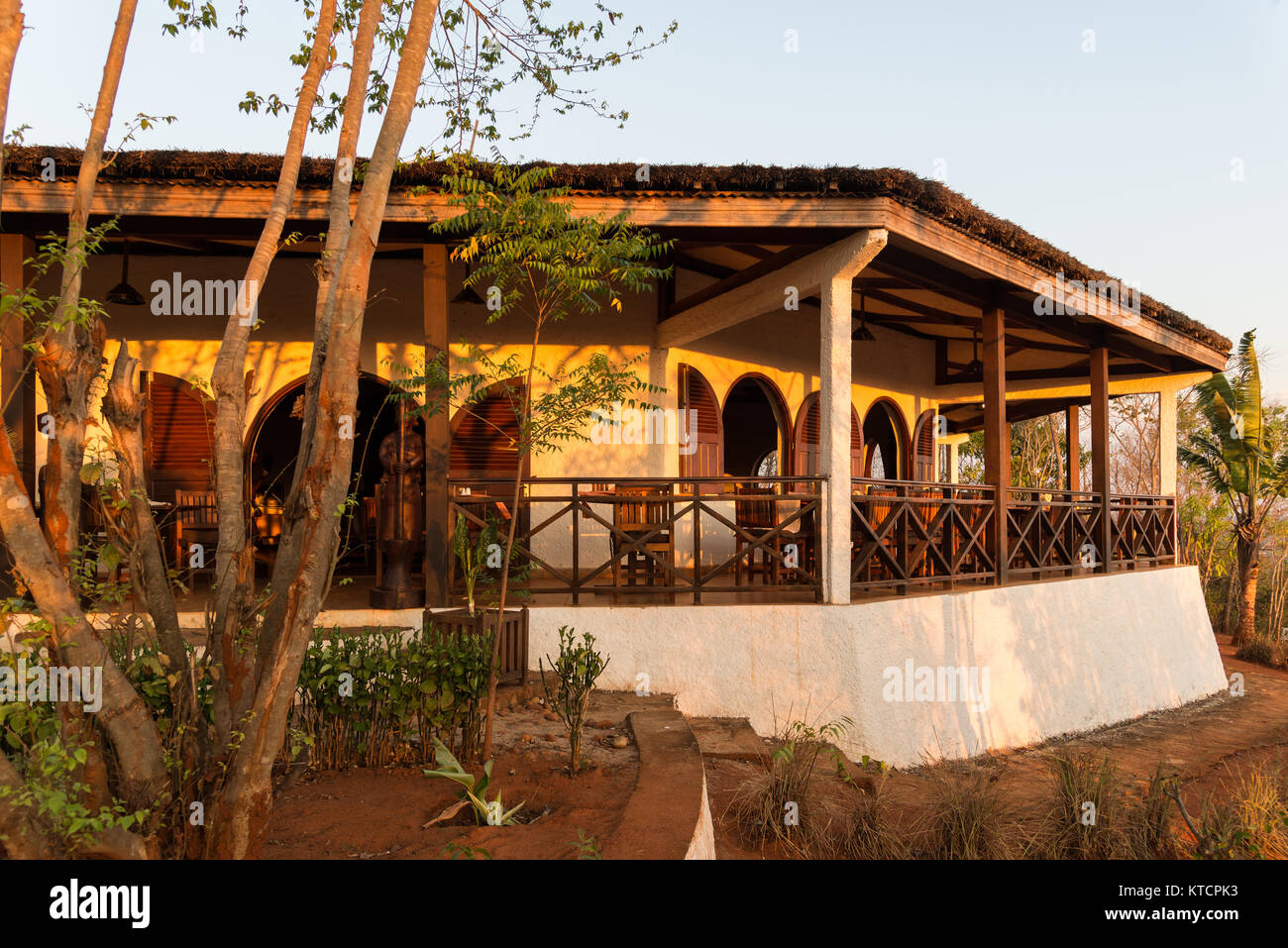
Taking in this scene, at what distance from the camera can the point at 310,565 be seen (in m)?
2.74

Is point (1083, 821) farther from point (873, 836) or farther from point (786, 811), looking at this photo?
point (786, 811)

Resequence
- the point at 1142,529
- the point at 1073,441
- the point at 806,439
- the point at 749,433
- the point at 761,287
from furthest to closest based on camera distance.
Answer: the point at 749,433
the point at 1073,441
the point at 1142,529
the point at 806,439
the point at 761,287

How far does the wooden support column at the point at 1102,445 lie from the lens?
1000 centimetres

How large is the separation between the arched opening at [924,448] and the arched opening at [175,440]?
9632 mm

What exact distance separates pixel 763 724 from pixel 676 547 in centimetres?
304

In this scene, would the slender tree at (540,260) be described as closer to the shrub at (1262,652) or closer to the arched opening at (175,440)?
the arched opening at (175,440)

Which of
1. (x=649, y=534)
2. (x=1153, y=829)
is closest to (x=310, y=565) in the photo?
(x=649, y=534)

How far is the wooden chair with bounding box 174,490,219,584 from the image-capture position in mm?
7273

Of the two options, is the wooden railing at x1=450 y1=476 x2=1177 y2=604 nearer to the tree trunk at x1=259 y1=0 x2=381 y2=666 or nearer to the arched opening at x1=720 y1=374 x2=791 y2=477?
the tree trunk at x1=259 y1=0 x2=381 y2=666

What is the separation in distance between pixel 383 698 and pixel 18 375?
4231mm

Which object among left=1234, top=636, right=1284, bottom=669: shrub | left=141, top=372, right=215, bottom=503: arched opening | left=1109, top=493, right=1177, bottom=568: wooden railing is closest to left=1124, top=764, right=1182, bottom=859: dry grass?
left=1109, top=493, right=1177, bottom=568: wooden railing

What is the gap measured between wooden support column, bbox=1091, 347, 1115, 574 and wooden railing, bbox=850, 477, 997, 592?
74.4 inches

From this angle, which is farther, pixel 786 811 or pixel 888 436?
pixel 888 436
